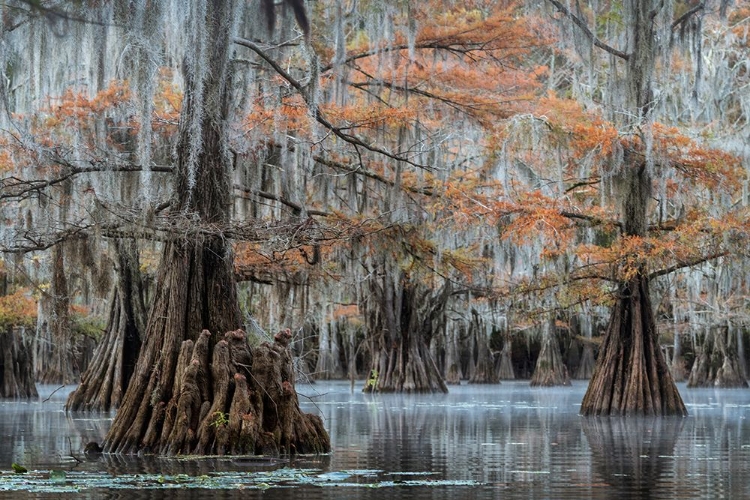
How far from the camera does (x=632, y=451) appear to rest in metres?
11.4

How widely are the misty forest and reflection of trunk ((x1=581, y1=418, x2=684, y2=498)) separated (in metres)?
0.77

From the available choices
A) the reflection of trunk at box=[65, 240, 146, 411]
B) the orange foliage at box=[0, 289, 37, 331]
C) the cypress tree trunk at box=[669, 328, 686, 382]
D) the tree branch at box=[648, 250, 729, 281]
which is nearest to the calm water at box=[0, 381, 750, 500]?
the tree branch at box=[648, 250, 729, 281]

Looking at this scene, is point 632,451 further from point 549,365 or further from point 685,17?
point 549,365

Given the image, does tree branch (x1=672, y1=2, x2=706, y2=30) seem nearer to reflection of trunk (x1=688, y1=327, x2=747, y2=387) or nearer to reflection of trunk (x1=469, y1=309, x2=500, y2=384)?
reflection of trunk (x1=688, y1=327, x2=747, y2=387)

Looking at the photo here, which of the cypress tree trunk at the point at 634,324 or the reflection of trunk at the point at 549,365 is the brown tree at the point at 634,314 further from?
the reflection of trunk at the point at 549,365

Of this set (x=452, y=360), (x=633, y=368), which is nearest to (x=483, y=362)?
(x=452, y=360)

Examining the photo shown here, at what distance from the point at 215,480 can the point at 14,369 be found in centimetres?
2247

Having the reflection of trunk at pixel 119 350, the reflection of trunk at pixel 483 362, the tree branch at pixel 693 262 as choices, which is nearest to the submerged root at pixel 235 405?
the tree branch at pixel 693 262

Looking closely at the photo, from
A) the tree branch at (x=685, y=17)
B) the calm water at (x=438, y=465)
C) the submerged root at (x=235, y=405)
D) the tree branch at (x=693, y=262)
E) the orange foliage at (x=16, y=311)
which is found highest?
the tree branch at (x=685, y=17)

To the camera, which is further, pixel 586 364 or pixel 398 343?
pixel 586 364

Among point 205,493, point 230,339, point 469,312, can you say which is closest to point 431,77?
point 230,339

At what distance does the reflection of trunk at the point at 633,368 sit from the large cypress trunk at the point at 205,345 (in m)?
7.97

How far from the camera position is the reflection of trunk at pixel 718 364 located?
131 ft

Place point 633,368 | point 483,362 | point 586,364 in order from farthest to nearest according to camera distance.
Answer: point 586,364 < point 483,362 < point 633,368
